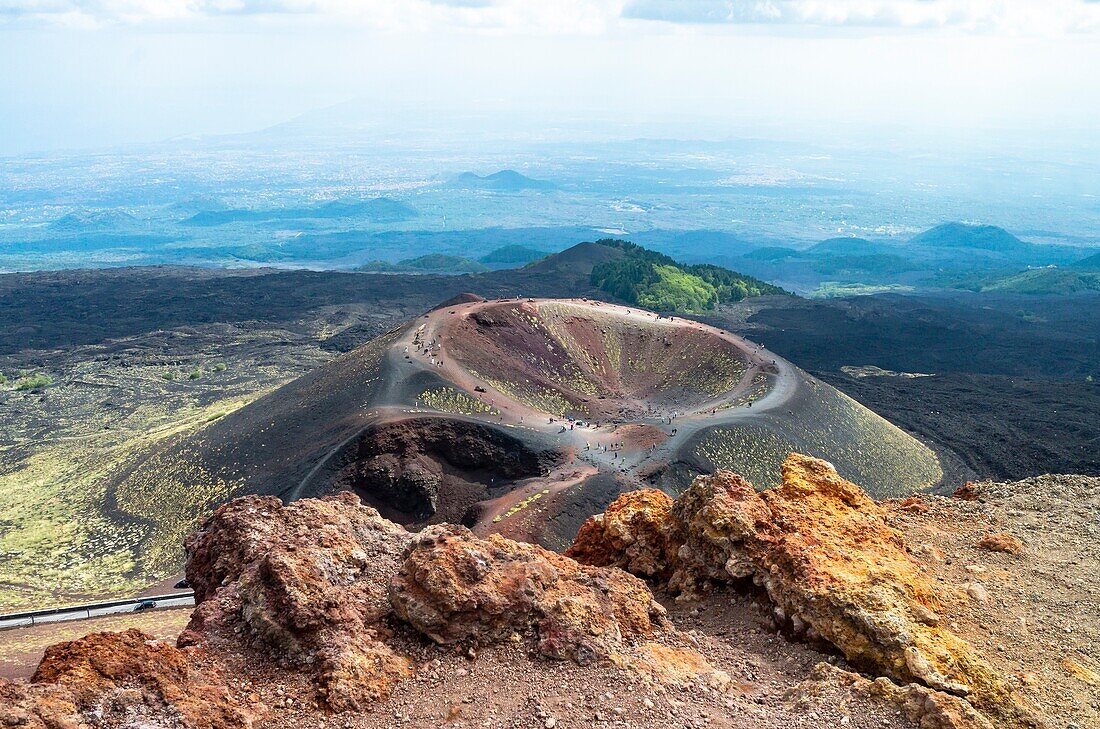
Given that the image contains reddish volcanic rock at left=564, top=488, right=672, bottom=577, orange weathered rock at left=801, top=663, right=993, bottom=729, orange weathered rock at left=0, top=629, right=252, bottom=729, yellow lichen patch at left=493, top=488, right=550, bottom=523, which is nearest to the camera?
orange weathered rock at left=0, top=629, right=252, bottom=729

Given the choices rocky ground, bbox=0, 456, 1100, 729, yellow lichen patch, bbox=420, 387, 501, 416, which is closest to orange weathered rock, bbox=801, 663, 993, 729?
rocky ground, bbox=0, 456, 1100, 729

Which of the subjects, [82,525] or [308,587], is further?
[82,525]

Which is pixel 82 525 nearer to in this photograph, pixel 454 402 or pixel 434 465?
pixel 434 465

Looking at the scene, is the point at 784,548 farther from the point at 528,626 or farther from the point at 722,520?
the point at 528,626

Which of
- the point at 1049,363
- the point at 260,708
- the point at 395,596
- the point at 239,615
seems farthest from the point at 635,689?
the point at 1049,363

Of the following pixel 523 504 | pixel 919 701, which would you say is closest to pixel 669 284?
pixel 523 504

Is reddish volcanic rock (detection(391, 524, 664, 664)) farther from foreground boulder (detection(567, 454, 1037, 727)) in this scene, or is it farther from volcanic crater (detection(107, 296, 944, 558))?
volcanic crater (detection(107, 296, 944, 558))

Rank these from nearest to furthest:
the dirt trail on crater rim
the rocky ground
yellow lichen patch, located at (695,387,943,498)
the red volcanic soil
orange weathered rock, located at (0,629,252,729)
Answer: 1. orange weathered rock, located at (0,629,252,729)
2. the rocky ground
3. the dirt trail on crater rim
4. yellow lichen patch, located at (695,387,943,498)
5. the red volcanic soil
